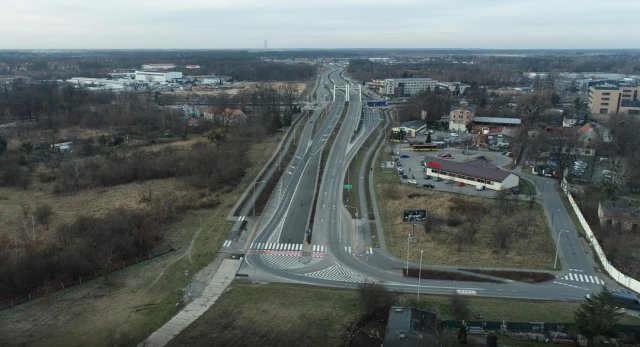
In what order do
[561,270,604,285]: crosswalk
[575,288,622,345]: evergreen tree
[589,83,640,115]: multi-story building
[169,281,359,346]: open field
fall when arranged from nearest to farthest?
[575,288,622,345]: evergreen tree → [169,281,359,346]: open field → [561,270,604,285]: crosswalk → [589,83,640,115]: multi-story building

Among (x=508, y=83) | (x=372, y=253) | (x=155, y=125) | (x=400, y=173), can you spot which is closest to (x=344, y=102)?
(x=155, y=125)

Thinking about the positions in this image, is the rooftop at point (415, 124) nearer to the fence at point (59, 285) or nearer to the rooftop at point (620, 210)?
the rooftop at point (620, 210)

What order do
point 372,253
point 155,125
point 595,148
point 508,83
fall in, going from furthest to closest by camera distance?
point 508,83
point 155,125
point 595,148
point 372,253

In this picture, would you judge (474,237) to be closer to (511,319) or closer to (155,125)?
(511,319)

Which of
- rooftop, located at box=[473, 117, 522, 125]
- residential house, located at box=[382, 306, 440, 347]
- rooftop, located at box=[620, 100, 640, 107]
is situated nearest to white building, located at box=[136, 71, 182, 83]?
rooftop, located at box=[473, 117, 522, 125]

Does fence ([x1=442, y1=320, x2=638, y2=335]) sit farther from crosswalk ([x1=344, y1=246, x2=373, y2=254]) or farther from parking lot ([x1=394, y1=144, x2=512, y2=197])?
parking lot ([x1=394, y1=144, x2=512, y2=197])
